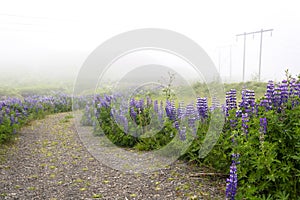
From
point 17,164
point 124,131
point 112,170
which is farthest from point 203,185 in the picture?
point 17,164

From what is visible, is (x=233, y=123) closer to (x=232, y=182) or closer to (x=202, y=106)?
(x=202, y=106)

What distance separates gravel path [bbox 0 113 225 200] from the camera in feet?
9.77

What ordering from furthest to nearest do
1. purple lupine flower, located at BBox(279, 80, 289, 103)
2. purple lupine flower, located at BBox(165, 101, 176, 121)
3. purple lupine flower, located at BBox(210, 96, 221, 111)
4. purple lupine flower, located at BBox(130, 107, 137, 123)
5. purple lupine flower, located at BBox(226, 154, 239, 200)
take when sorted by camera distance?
purple lupine flower, located at BBox(130, 107, 137, 123)
purple lupine flower, located at BBox(165, 101, 176, 121)
purple lupine flower, located at BBox(210, 96, 221, 111)
purple lupine flower, located at BBox(279, 80, 289, 103)
purple lupine flower, located at BBox(226, 154, 239, 200)

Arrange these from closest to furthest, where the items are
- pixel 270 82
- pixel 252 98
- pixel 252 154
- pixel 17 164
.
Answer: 1. pixel 252 154
2. pixel 270 82
3. pixel 252 98
4. pixel 17 164

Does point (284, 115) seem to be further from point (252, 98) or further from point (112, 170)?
point (112, 170)

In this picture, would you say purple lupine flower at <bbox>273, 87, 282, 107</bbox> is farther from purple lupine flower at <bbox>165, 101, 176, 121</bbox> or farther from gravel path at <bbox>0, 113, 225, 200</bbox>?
purple lupine flower at <bbox>165, 101, 176, 121</bbox>

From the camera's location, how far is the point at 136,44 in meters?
3.87

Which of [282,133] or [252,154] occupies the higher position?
[282,133]

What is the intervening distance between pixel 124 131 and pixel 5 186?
199 centimetres

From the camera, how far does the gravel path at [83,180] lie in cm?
298

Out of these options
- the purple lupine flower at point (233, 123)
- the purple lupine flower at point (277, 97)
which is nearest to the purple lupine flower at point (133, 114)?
the purple lupine flower at point (233, 123)

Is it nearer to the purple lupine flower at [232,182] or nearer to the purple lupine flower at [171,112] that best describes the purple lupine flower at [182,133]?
the purple lupine flower at [171,112]

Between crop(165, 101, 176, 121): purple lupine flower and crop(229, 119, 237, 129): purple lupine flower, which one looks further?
crop(165, 101, 176, 121): purple lupine flower

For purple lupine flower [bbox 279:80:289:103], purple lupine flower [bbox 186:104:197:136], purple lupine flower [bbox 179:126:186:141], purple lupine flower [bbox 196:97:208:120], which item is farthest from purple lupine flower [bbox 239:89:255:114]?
purple lupine flower [bbox 179:126:186:141]
